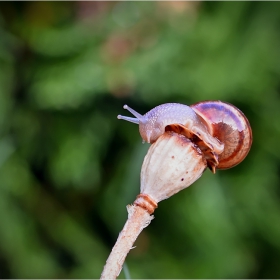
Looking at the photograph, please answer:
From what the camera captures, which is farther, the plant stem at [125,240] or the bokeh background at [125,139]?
the bokeh background at [125,139]

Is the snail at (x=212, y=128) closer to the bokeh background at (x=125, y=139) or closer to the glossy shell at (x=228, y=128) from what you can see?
the glossy shell at (x=228, y=128)

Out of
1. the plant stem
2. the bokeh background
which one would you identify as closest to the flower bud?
the plant stem

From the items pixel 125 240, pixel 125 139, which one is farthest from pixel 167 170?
pixel 125 139

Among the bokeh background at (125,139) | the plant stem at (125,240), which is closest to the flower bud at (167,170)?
the plant stem at (125,240)

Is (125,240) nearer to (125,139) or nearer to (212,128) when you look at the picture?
(212,128)

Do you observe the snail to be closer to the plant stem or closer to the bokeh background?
the plant stem

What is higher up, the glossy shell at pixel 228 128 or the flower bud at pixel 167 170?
the glossy shell at pixel 228 128

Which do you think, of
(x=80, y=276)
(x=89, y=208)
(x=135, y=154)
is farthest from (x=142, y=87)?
(x=80, y=276)
